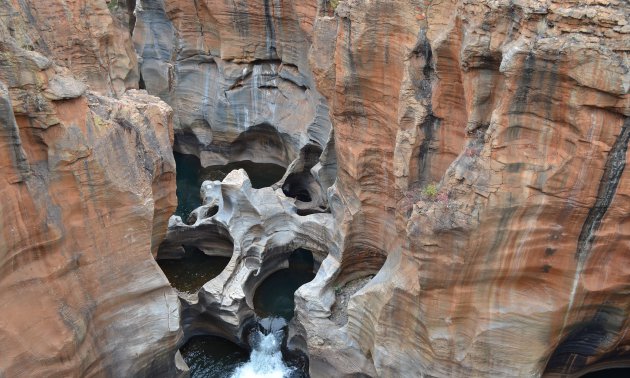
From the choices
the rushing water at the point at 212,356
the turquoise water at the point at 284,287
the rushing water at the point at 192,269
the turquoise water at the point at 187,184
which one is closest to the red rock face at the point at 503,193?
the rushing water at the point at 212,356

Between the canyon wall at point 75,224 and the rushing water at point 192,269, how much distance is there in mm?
4203

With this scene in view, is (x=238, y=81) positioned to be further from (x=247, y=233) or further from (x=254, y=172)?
(x=247, y=233)

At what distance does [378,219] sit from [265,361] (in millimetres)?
4645

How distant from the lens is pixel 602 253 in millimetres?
10125

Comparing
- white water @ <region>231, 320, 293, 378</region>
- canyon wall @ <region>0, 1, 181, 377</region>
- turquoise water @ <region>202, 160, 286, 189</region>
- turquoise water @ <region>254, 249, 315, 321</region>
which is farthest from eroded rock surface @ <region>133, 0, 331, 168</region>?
canyon wall @ <region>0, 1, 181, 377</region>

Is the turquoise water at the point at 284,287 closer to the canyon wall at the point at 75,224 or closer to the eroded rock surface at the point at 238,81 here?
the canyon wall at the point at 75,224

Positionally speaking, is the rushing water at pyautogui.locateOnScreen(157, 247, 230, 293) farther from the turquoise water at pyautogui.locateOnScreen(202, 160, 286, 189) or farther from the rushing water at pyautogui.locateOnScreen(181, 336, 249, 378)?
the turquoise water at pyautogui.locateOnScreen(202, 160, 286, 189)

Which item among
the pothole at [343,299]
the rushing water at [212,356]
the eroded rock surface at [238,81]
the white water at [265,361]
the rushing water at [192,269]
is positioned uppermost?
the eroded rock surface at [238,81]

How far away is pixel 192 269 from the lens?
1848 centimetres

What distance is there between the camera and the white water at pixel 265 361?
15.2 meters

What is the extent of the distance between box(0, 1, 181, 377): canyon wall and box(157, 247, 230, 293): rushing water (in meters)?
4.20

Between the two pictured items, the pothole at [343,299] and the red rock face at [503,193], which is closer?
the red rock face at [503,193]

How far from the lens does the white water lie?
15188 mm

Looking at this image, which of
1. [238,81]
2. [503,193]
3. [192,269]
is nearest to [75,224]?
[192,269]
